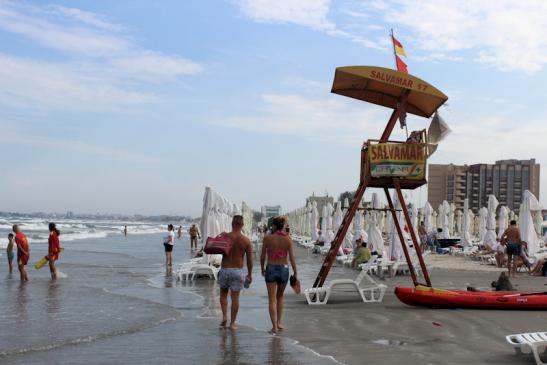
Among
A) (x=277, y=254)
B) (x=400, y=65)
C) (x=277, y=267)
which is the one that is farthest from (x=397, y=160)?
(x=277, y=267)

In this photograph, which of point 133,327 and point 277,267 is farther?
point 133,327

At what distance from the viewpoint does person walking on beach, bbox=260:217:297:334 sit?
9.13 meters

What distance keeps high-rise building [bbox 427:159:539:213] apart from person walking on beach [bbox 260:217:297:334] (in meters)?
158

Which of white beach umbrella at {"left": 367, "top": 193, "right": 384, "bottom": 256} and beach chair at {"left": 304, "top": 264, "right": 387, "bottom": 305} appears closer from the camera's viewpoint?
beach chair at {"left": 304, "top": 264, "right": 387, "bottom": 305}

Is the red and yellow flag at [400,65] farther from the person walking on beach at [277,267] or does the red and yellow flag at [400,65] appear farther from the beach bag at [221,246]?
the beach bag at [221,246]

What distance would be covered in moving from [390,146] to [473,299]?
322 cm

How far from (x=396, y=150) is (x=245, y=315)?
4.33 meters

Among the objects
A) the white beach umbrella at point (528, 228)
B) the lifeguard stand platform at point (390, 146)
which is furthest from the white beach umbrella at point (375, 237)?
the lifeguard stand platform at point (390, 146)

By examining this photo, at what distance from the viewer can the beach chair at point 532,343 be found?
271 inches

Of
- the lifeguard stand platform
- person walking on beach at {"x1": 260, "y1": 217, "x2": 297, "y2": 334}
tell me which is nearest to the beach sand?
person walking on beach at {"x1": 260, "y1": 217, "x2": 297, "y2": 334}

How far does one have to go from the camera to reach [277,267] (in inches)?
361

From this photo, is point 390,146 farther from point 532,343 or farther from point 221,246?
point 532,343

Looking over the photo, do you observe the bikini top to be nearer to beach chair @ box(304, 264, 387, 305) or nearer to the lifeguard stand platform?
beach chair @ box(304, 264, 387, 305)

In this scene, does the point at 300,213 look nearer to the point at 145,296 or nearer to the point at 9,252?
the point at 9,252
